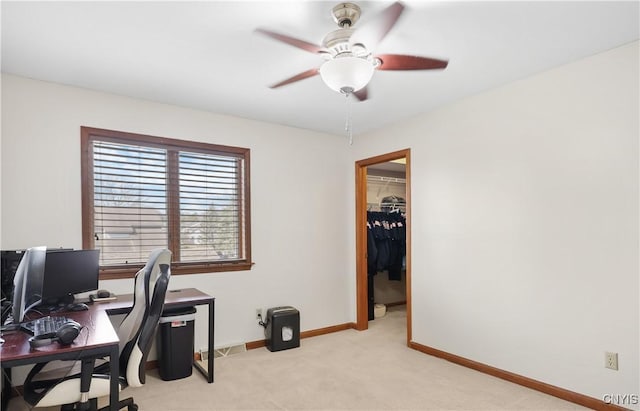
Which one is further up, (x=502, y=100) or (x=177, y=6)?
(x=177, y=6)

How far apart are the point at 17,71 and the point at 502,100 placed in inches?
152

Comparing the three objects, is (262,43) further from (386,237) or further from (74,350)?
(386,237)

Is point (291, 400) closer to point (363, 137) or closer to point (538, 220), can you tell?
point (538, 220)

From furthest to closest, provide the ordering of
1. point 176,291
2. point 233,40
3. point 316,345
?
point 316,345
point 176,291
point 233,40

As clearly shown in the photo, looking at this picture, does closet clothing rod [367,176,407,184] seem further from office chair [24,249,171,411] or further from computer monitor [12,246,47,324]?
computer monitor [12,246,47,324]

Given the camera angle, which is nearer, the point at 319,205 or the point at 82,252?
the point at 82,252

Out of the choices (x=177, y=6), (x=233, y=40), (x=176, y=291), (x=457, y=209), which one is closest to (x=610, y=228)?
(x=457, y=209)

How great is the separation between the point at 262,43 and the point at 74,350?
78.9 inches

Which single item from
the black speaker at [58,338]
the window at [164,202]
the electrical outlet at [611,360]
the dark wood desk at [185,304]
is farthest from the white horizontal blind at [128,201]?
the electrical outlet at [611,360]

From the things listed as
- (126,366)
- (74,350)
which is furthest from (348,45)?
(126,366)

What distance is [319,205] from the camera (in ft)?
15.3

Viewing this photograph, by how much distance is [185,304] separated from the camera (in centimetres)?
310

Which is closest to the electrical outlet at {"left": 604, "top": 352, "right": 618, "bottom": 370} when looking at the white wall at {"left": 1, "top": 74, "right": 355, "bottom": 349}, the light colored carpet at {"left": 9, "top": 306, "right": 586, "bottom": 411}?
the light colored carpet at {"left": 9, "top": 306, "right": 586, "bottom": 411}

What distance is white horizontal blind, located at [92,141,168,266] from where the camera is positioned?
131 inches
